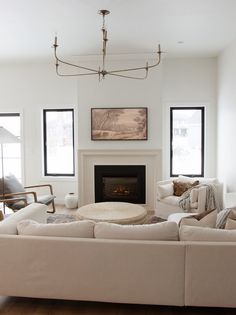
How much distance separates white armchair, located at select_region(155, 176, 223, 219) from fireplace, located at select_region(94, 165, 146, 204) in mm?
685

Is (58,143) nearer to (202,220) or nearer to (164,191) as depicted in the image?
(164,191)

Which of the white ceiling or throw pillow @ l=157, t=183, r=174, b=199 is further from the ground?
the white ceiling

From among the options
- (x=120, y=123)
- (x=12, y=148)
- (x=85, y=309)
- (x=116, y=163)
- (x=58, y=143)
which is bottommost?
(x=85, y=309)

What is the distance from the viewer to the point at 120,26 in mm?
4617

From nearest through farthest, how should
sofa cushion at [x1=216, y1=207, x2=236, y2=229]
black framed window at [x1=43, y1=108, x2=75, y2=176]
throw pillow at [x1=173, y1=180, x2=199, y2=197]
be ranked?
sofa cushion at [x1=216, y1=207, x2=236, y2=229] < throw pillow at [x1=173, y1=180, x2=199, y2=197] < black framed window at [x1=43, y1=108, x2=75, y2=176]

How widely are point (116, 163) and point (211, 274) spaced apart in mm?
4170

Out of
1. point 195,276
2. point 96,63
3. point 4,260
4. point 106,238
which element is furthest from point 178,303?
point 96,63

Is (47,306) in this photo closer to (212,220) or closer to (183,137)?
(212,220)

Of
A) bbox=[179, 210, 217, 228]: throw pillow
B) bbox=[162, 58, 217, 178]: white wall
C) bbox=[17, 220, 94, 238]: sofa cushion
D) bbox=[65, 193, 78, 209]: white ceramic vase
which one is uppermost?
bbox=[162, 58, 217, 178]: white wall

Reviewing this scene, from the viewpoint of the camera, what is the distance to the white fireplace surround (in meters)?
6.47

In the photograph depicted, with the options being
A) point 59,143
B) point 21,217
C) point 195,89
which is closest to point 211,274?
point 21,217

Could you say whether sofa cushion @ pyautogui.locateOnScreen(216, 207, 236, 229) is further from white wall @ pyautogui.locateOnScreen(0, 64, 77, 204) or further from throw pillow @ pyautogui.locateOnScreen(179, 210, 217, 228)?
white wall @ pyautogui.locateOnScreen(0, 64, 77, 204)

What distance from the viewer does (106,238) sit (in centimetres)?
274

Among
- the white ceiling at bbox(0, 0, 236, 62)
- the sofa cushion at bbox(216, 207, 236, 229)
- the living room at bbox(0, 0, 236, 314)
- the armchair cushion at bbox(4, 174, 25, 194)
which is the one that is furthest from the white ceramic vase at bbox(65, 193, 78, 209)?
the sofa cushion at bbox(216, 207, 236, 229)
